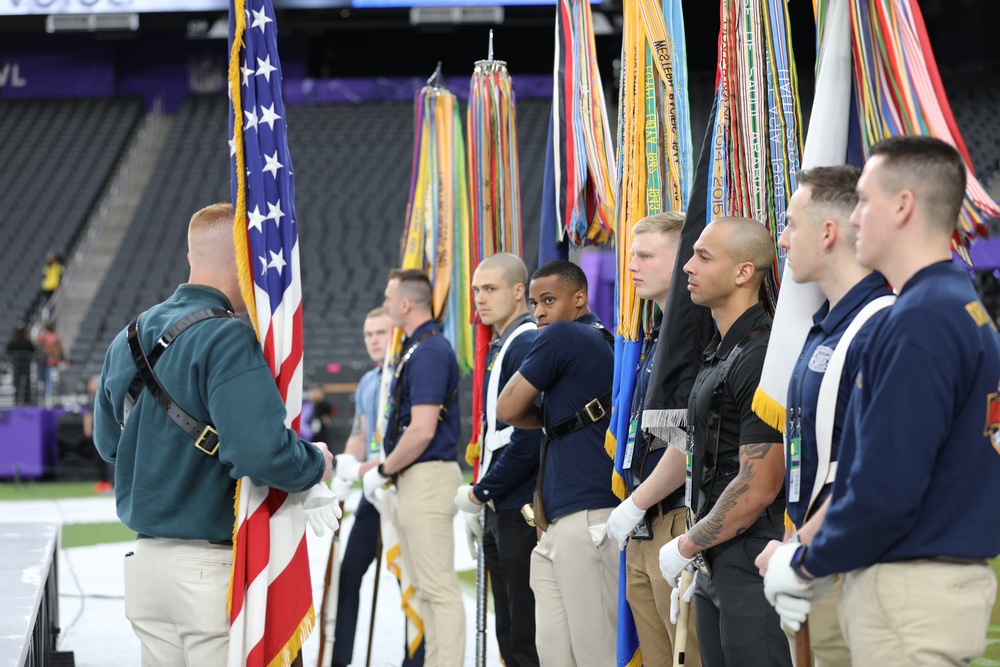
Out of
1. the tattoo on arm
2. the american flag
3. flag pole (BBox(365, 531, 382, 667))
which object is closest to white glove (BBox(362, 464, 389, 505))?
flag pole (BBox(365, 531, 382, 667))

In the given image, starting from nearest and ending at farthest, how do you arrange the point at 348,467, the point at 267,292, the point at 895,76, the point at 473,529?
1. the point at 895,76
2. the point at 267,292
3. the point at 473,529
4. the point at 348,467

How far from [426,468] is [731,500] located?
2.64 m

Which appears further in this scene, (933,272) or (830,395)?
(830,395)

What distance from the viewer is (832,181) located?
2.66 meters

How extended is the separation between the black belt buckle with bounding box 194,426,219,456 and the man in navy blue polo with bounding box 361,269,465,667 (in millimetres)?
2225

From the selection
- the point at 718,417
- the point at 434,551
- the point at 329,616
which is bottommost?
the point at 329,616

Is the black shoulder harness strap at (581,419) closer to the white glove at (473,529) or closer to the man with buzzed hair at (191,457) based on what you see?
the white glove at (473,529)

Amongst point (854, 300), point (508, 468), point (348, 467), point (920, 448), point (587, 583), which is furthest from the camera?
point (348, 467)

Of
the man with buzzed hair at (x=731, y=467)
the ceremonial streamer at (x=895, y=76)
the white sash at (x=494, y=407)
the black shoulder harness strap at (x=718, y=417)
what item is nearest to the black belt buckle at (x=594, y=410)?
the white sash at (x=494, y=407)

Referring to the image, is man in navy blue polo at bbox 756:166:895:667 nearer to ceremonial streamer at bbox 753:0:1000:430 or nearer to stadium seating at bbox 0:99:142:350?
ceremonial streamer at bbox 753:0:1000:430

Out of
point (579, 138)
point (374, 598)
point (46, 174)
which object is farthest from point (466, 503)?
point (46, 174)

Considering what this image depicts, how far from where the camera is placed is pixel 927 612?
2.19 metres

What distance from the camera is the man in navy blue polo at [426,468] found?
17.3 ft

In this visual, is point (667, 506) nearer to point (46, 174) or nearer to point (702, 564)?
point (702, 564)
